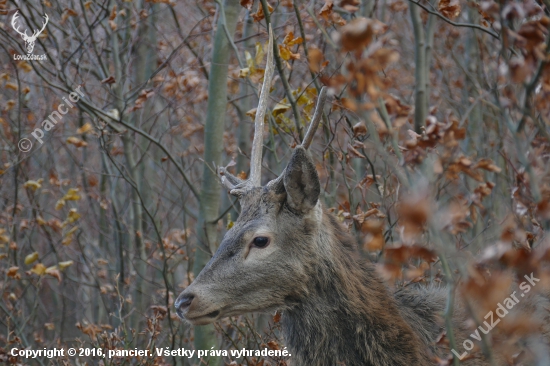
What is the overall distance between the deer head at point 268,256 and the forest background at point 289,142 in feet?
1.98

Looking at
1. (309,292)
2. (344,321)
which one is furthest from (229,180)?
(344,321)

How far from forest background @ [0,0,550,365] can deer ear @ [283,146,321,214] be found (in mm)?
541

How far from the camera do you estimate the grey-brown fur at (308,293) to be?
4.30 m

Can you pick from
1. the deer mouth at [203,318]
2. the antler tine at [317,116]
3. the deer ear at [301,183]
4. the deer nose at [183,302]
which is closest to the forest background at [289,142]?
the antler tine at [317,116]

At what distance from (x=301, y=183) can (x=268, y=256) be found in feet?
1.75

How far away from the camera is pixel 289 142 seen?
24.3 ft

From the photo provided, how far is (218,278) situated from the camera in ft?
14.4

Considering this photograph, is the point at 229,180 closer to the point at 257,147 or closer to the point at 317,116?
the point at 257,147

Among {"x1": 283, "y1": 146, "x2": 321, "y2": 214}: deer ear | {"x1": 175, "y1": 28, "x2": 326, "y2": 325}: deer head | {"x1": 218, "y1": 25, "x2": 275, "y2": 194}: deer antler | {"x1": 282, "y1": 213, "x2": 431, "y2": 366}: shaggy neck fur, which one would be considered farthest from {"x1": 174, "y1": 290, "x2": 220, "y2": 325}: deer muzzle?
{"x1": 218, "y1": 25, "x2": 275, "y2": 194}: deer antler

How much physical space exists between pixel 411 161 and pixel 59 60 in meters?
5.31

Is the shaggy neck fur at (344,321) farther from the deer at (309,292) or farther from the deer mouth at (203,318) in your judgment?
the deer mouth at (203,318)

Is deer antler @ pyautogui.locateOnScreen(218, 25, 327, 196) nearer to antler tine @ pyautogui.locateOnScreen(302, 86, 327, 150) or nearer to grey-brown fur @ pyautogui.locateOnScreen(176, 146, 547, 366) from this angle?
grey-brown fur @ pyautogui.locateOnScreen(176, 146, 547, 366)

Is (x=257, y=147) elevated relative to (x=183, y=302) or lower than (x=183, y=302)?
elevated

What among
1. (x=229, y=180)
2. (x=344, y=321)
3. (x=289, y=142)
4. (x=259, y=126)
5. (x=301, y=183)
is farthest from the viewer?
(x=289, y=142)
